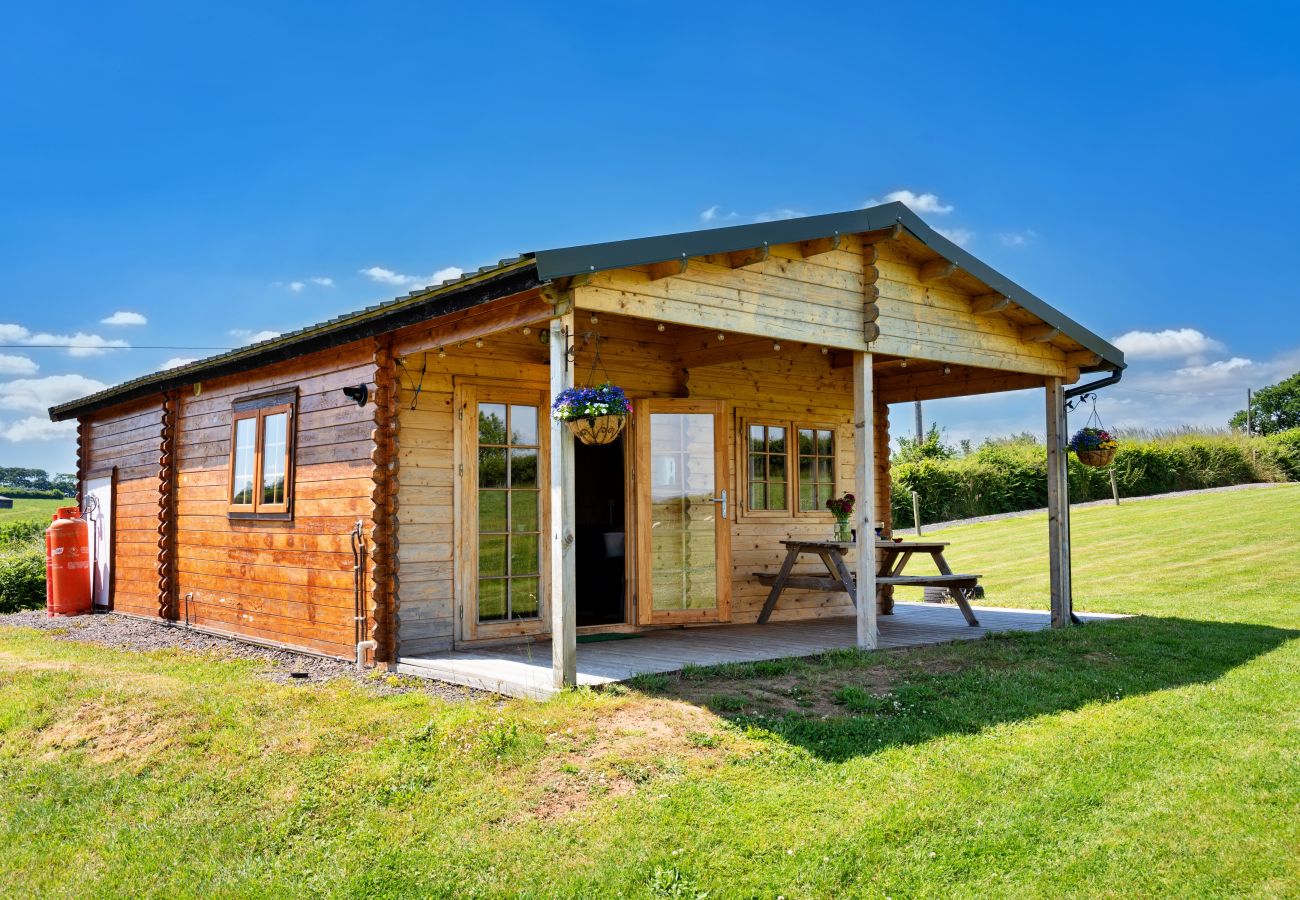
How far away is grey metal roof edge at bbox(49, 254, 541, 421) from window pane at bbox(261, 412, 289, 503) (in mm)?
522

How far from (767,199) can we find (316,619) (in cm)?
798

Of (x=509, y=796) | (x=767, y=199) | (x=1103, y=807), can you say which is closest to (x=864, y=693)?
(x=1103, y=807)

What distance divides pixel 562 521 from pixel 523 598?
238 cm

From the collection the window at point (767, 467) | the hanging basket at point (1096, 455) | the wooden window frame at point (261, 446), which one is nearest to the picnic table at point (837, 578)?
the window at point (767, 467)

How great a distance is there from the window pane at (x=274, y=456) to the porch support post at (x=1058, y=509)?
6622 mm

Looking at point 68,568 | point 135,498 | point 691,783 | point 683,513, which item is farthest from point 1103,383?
point 68,568

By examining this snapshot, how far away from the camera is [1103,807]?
13.0 ft

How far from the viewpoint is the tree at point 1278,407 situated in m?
43.0

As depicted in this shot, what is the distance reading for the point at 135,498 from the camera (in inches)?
414

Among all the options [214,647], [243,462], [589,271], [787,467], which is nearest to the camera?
[589,271]

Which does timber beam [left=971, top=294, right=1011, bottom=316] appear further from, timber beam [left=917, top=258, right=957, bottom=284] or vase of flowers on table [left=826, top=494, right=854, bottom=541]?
vase of flowers on table [left=826, top=494, right=854, bottom=541]

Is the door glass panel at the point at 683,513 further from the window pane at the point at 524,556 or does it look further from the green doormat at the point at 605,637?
the window pane at the point at 524,556

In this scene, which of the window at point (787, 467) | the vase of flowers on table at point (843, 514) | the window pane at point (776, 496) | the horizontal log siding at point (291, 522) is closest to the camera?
the horizontal log siding at point (291, 522)

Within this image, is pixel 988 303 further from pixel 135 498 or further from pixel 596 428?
pixel 135 498
